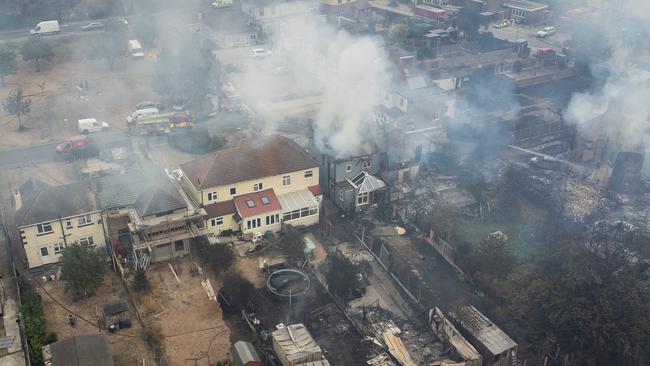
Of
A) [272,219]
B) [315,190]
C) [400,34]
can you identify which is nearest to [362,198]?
[315,190]

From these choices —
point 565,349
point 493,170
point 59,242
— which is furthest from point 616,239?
point 59,242

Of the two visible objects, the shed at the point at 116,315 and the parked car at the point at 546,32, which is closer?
the shed at the point at 116,315

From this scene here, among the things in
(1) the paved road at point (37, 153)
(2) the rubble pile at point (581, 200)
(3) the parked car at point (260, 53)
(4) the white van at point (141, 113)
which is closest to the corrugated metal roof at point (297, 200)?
(2) the rubble pile at point (581, 200)

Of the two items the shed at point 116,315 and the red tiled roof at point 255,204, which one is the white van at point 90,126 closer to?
the red tiled roof at point 255,204

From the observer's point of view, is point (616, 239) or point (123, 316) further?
point (616, 239)

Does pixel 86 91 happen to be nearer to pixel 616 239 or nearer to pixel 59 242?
pixel 59 242

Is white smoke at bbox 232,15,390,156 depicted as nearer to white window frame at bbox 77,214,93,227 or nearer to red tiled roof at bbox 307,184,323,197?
red tiled roof at bbox 307,184,323,197

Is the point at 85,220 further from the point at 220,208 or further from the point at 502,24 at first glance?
the point at 502,24
